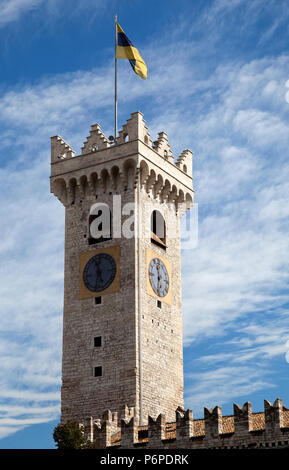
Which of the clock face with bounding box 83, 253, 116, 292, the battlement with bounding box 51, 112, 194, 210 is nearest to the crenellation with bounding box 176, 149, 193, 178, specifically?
the battlement with bounding box 51, 112, 194, 210

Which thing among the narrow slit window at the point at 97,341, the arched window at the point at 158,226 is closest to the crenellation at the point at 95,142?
the arched window at the point at 158,226

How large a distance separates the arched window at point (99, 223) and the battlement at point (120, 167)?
1.15 metres

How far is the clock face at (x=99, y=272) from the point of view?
5878 cm

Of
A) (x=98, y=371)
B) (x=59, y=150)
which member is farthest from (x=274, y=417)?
(x=59, y=150)

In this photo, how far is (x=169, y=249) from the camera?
62.4 meters

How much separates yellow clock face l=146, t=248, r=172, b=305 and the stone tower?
7cm

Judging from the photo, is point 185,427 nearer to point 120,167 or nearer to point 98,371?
point 98,371

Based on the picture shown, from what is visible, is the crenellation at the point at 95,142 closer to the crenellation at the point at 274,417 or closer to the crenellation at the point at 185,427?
the crenellation at the point at 185,427

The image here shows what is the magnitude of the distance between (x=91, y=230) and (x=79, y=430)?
15707 millimetres

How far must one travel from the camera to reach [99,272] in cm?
5934

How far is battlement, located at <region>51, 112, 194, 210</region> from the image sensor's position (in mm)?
60125

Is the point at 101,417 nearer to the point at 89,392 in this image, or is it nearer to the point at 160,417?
the point at 89,392

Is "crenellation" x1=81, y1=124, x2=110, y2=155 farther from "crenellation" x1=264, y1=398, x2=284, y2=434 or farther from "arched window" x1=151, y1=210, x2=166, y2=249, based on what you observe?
"crenellation" x1=264, y1=398, x2=284, y2=434
